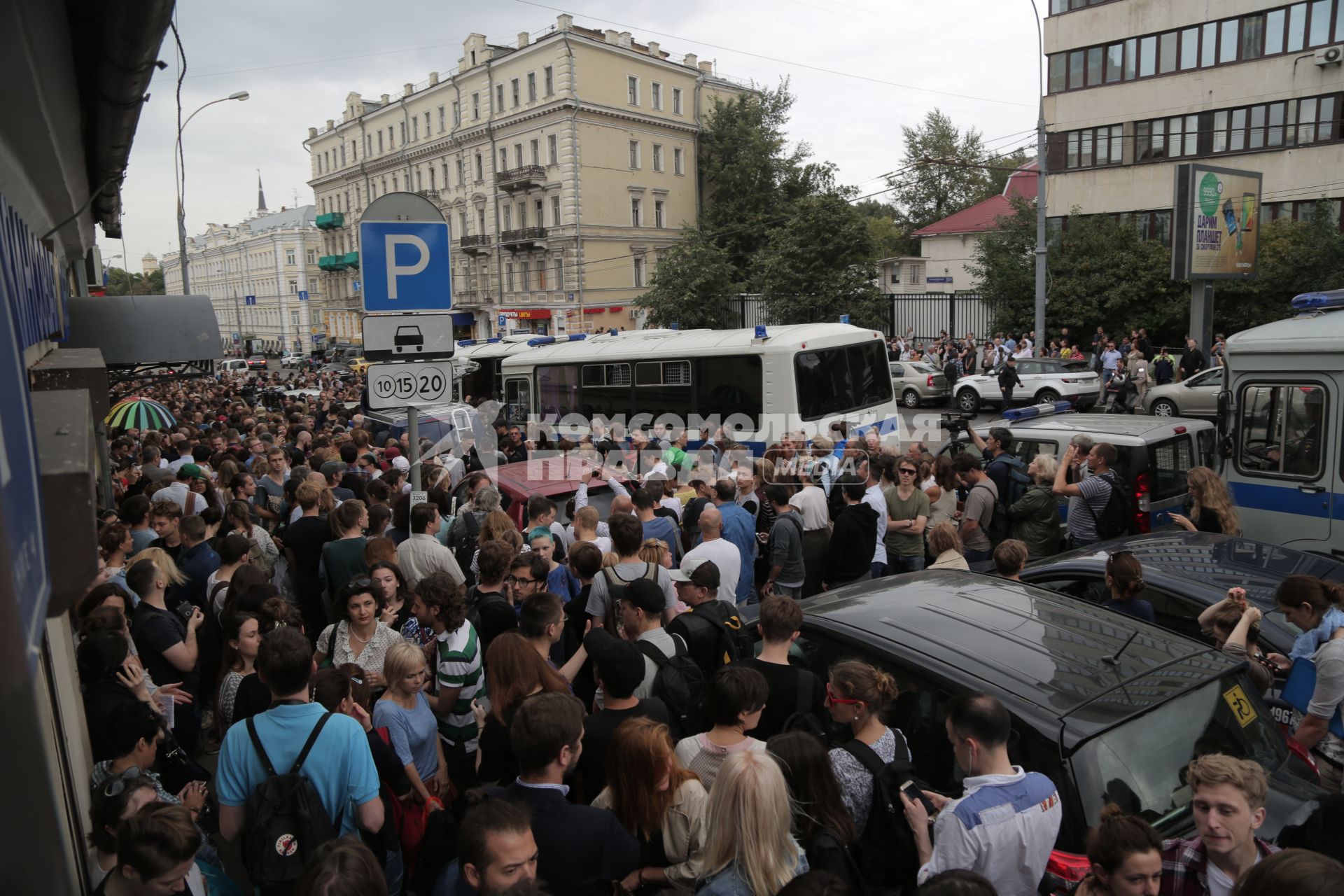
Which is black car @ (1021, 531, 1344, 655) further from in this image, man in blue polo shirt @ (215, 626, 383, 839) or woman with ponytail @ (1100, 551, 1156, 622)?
man in blue polo shirt @ (215, 626, 383, 839)

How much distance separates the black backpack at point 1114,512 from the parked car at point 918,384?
1863 cm

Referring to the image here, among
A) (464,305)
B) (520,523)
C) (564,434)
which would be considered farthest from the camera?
(464,305)

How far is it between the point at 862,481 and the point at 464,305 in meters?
54.4

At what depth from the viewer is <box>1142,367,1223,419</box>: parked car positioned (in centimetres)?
2072

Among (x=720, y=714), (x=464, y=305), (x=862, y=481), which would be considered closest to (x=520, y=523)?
(x=862, y=481)

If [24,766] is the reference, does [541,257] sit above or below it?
above

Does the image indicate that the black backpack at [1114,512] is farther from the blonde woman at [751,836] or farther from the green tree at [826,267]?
the green tree at [826,267]

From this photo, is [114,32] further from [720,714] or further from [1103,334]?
[1103,334]

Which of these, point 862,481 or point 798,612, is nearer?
point 798,612

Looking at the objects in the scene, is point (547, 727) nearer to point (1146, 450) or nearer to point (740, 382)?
point (1146, 450)

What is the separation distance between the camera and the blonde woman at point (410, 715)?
12.8 ft

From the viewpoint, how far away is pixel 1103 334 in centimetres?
2864

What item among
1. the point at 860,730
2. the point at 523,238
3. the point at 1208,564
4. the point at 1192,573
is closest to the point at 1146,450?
the point at 1208,564

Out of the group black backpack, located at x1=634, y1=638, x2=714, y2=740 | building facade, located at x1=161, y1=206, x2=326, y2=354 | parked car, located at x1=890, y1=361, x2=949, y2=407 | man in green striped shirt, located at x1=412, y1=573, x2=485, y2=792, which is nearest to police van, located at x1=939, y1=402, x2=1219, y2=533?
black backpack, located at x1=634, y1=638, x2=714, y2=740
